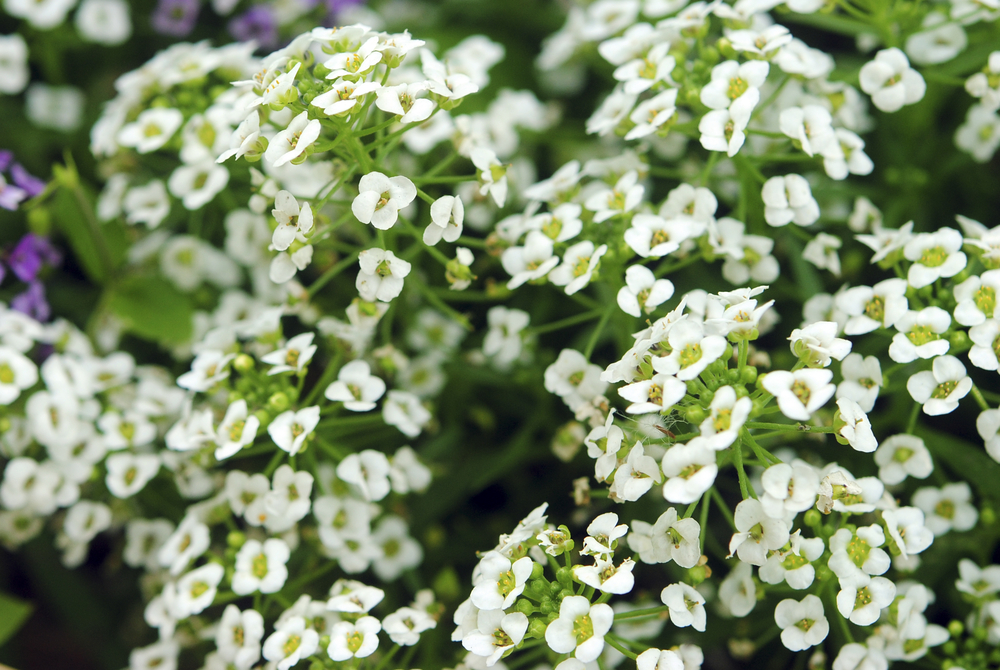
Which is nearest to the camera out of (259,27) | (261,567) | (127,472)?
(261,567)

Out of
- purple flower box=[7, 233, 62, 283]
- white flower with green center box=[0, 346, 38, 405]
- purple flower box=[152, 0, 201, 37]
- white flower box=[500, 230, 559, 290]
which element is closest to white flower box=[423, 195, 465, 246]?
white flower box=[500, 230, 559, 290]

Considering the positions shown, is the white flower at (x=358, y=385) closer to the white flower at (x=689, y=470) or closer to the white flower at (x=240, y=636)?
the white flower at (x=240, y=636)

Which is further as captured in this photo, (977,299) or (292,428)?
(292,428)

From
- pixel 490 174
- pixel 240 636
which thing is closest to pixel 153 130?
pixel 490 174

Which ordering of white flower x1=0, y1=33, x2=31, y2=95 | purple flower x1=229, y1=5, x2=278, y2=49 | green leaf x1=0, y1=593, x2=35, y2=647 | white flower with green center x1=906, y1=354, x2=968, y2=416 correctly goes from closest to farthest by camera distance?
white flower with green center x1=906, y1=354, x2=968, y2=416 < green leaf x1=0, y1=593, x2=35, y2=647 < white flower x1=0, y1=33, x2=31, y2=95 < purple flower x1=229, y1=5, x2=278, y2=49

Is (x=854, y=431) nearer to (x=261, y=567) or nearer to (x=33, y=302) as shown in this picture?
(x=261, y=567)

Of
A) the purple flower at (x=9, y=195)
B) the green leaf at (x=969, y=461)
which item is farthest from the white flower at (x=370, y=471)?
the green leaf at (x=969, y=461)

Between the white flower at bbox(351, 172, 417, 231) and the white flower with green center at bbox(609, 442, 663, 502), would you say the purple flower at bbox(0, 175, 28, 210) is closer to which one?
the white flower at bbox(351, 172, 417, 231)
